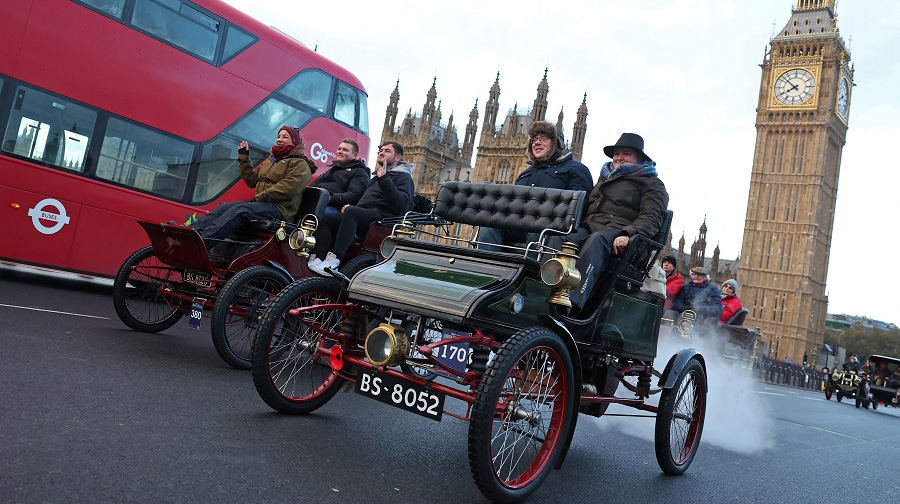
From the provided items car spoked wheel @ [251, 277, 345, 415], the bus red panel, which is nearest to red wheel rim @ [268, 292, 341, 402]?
car spoked wheel @ [251, 277, 345, 415]

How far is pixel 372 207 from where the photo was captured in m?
6.43

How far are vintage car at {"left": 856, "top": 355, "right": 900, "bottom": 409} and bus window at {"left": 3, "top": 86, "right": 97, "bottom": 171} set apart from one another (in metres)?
18.4

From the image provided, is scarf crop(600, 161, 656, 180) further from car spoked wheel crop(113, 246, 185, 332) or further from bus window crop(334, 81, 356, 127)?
bus window crop(334, 81, 356, 127)

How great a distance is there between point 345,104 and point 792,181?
64067mm

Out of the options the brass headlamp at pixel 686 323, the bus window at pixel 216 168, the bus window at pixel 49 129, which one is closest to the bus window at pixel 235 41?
the bus window at pixel 216 168

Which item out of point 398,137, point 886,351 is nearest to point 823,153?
point 886,351

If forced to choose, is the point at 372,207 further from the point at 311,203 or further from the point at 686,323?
the point at 686,323

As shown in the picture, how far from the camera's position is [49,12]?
23.2ft

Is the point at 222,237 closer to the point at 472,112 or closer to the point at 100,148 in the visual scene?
the point at 100,148

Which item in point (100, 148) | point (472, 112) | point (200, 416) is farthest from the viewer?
point (472, 112)

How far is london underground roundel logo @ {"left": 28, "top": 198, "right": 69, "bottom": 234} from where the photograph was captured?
7.23 metres

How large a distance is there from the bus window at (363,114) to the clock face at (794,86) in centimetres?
Result: 6407

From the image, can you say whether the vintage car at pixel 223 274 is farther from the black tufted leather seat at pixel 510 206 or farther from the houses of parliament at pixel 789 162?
the houses of parliament at pixel 789 162

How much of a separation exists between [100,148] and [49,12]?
5.10 feet
